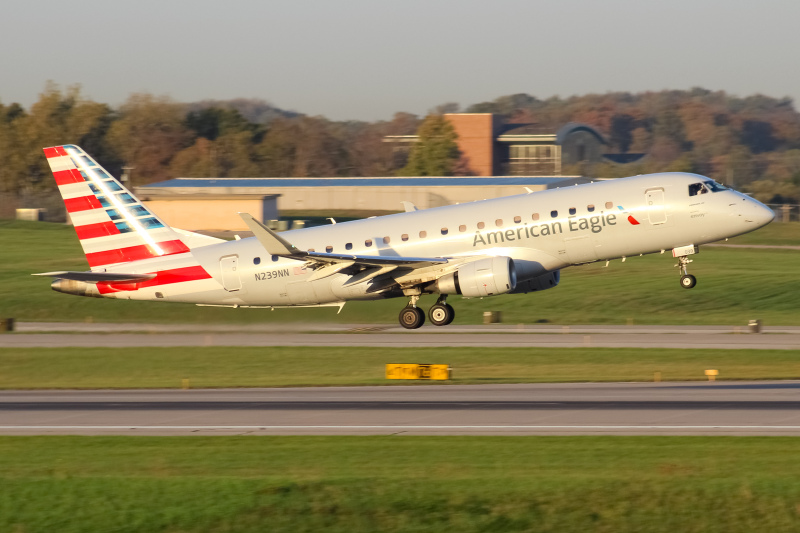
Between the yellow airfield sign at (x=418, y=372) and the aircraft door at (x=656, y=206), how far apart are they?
31.5ft

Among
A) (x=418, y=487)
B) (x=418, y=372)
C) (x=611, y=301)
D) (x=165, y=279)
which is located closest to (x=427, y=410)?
(x=418, y=372)

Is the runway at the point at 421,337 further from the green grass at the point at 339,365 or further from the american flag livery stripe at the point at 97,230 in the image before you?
the american flag livery stripe at the point at 97,230

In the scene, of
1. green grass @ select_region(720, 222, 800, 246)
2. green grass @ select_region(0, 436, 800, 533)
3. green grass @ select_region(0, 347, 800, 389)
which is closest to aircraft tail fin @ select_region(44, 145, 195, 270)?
green grass @ select_region(0, 347, 800, 389)

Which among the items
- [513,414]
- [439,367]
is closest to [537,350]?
[439,367]

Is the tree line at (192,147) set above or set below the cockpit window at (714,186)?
above

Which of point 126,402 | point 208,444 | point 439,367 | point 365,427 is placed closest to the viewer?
point 208,444

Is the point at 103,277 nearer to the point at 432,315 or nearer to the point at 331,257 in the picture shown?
the point at 331,257

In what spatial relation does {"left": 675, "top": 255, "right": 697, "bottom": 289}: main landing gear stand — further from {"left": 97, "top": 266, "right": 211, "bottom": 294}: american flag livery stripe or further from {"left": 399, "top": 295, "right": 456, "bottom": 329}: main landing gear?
{"left": 97, "top": 266, "right": 211, "bottom": 294}: american flag livery stripe

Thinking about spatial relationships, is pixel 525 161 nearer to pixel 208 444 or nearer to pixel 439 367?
pixel 439 367

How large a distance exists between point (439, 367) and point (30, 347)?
24.9 metres

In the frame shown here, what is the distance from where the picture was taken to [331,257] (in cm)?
3934

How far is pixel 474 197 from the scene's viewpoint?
113125mm

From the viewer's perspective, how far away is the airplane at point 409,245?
38.9 m

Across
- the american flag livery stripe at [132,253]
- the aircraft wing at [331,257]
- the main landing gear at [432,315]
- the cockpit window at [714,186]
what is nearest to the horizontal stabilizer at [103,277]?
the american flag livery stripe at [132,253]
